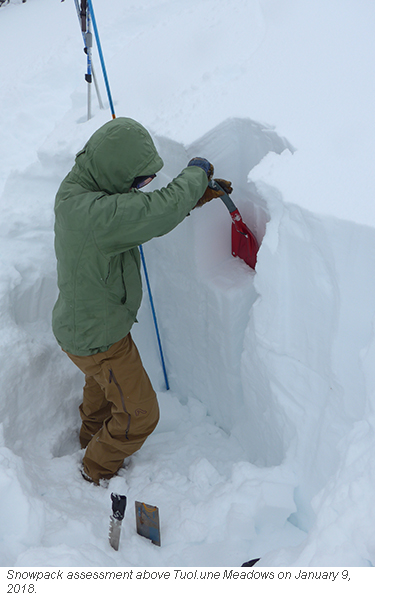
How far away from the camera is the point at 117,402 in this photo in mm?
2213

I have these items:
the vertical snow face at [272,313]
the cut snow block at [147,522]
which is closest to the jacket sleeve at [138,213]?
the vertical snow face at [272,313]

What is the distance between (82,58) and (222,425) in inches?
168

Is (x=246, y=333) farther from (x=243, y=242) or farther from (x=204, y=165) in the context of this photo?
(x=204, y=165)

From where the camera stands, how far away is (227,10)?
10.2 ft

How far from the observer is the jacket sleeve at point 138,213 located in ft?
5.73

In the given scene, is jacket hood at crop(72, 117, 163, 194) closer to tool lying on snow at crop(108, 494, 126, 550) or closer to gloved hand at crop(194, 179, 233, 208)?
gloved hand at crop(194, 179, 233, 208)

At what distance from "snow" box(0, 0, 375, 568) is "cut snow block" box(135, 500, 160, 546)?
0.21 feet

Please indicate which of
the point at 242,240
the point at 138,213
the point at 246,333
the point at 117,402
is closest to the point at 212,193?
the point at 138,213

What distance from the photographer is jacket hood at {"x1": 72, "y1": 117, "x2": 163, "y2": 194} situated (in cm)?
176

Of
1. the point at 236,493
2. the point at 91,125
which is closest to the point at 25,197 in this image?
the point at 91,125

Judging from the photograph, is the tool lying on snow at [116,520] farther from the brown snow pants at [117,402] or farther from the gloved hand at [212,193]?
the gloved hand at [212,193]

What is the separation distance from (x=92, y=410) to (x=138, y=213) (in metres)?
1.25

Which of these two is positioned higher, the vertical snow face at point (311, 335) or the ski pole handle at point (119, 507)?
the vertical snow face at point (311, 335)

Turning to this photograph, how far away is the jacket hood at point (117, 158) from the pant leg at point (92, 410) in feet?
3.48
